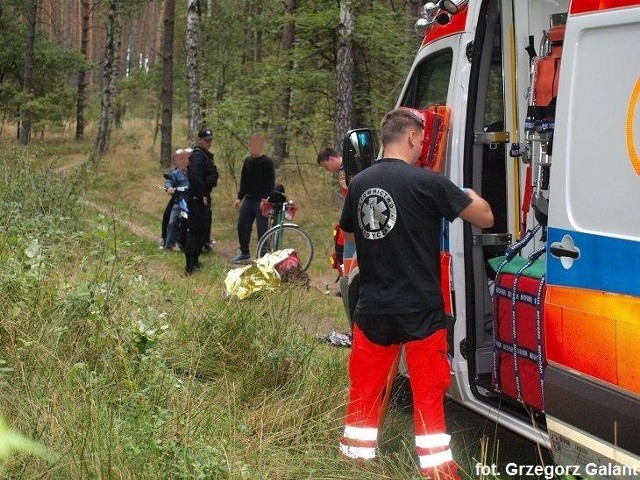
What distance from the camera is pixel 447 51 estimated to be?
4555mm

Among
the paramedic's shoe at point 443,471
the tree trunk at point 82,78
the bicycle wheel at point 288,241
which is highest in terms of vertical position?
the tree trunk at point 82,78

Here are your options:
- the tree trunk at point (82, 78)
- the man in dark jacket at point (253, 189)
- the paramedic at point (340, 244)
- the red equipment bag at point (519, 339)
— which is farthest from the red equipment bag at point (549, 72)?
the tree trunk at point (82, 78)

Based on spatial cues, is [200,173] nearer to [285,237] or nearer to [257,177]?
[257,177]

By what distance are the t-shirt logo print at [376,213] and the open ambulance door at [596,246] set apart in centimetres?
81

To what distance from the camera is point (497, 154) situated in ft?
14.7

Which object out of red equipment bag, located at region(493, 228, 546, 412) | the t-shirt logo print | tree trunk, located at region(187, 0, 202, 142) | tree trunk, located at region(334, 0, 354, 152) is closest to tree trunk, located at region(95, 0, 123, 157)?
Result: tree trunk, located at region(187, 0, 202, 142)

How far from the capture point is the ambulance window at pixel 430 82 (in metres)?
4.65

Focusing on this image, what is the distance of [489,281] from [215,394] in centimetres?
163

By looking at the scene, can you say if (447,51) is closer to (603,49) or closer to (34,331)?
(603,49)

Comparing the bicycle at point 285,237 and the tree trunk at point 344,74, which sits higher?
the tree trunk at point 344,74

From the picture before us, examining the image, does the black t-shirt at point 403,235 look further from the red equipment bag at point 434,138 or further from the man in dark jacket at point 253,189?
the man in dark jacket at point 253,189

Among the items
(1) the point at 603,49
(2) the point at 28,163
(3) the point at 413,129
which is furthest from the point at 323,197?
(1) the point at 603,49

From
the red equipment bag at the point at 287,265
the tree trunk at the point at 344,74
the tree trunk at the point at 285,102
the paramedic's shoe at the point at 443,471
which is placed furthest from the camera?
the tree trunk at the point at 285,102

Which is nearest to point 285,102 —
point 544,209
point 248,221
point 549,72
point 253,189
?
point 253,189
